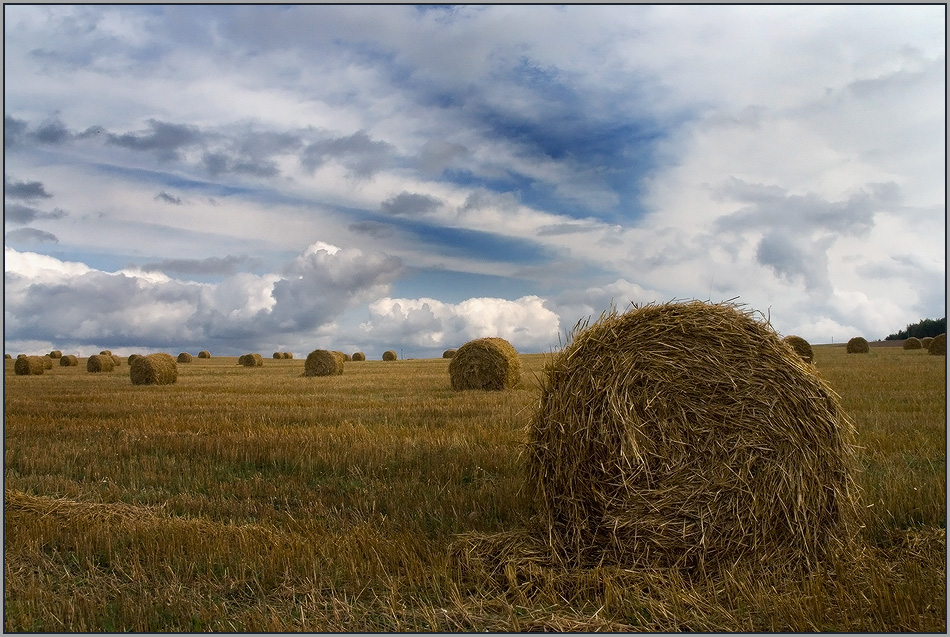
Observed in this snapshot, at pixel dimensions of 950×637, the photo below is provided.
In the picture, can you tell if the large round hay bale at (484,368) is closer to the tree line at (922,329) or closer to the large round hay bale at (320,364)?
the large round hay bale at (320,364)

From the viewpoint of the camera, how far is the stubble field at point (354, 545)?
13.6 ft

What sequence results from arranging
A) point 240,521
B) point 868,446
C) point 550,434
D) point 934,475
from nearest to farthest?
1. point 550,434
2. point 240,521
3. point 934,475
4. point 868,446

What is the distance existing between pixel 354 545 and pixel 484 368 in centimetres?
1310

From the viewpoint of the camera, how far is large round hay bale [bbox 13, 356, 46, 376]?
110ft

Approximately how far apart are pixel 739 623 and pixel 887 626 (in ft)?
2.85

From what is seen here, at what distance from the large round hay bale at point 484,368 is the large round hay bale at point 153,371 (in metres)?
12.1

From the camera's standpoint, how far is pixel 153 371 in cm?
2373

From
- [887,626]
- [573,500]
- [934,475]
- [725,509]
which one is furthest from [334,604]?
[934,475]

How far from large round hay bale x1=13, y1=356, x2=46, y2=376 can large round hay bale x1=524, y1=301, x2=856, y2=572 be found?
36.7 metres

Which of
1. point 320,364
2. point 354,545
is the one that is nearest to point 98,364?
point 320,364

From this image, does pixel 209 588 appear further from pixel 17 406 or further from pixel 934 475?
pixel 17 406

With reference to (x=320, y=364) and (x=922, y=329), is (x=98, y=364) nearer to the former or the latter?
(x=320, y=364)

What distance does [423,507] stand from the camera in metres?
6.24

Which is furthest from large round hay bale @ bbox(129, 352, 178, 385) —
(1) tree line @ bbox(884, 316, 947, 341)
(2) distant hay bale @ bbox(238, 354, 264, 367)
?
(1) tree line @ bbox(884, 316, 947, 341)
